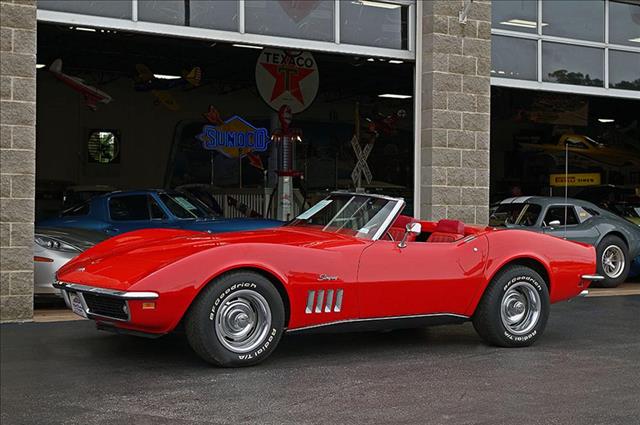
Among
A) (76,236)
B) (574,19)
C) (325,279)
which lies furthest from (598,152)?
(325,279)

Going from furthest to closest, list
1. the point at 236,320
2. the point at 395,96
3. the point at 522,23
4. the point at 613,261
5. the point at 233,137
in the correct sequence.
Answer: the point at 395,96
the point at 233,137
the point at 613,261
the point at 522,23
the point at 236,320

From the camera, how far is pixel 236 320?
238 inches

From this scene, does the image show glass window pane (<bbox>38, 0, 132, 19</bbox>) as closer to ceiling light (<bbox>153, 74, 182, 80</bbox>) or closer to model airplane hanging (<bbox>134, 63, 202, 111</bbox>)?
model airplane hanging (<bbox>134, 63, 202, 111</bbox>)

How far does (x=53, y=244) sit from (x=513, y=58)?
6737mm

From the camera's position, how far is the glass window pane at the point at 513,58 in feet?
38.7

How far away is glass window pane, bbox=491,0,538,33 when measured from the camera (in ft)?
38.9

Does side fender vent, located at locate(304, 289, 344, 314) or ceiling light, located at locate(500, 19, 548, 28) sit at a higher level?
ceiling light, located at locate(500, 19, 548, 28)

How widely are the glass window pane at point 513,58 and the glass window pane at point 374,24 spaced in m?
1.56

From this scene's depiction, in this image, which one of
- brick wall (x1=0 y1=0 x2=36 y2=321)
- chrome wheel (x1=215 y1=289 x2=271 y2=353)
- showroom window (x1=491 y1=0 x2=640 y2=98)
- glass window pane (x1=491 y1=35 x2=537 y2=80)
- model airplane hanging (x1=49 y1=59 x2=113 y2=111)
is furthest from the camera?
model airplane hanging (x1=49 y1=59 x2=113 y2=111)

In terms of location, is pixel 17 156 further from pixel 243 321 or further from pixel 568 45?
pixel 568 45

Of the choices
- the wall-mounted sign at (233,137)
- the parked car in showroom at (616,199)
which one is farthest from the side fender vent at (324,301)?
the wall-mounted sign at (233,137)

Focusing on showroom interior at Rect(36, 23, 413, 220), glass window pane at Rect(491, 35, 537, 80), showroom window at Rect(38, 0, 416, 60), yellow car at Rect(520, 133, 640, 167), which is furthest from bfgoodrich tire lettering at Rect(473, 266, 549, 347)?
yellow car at Rect(520, 133, 640, 167)

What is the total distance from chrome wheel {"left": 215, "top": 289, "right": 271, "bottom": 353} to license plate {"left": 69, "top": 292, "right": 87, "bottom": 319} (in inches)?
39.4

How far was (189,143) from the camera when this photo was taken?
93.4ft
